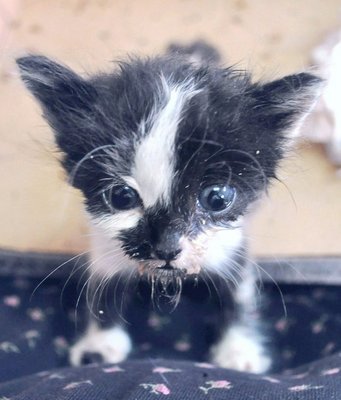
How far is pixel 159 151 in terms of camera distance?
892 mm

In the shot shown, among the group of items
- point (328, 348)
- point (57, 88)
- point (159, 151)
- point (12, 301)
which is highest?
point (57, 88)

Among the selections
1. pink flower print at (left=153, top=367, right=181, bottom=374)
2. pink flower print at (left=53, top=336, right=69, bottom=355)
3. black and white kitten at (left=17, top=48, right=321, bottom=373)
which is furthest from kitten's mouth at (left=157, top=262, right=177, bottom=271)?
pink flower print at (left=53, top=336, right=69, bottom=355)

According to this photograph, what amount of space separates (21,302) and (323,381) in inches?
24.0

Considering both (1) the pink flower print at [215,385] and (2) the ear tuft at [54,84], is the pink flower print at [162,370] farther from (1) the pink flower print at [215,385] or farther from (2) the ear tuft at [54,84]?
(2) the ear tuft at [54,84]

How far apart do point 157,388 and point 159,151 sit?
1.06 feet

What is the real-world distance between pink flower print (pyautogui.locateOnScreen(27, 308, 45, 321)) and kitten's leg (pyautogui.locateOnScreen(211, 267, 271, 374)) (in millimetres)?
333

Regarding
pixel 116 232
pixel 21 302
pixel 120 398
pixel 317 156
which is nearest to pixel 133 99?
pixel 116 232

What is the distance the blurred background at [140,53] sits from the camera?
146 cm

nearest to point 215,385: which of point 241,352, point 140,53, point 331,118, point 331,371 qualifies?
point 331,371

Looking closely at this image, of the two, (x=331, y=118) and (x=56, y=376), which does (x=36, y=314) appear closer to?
(x=56, y=376)

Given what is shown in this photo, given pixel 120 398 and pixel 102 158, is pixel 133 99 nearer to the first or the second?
pixel 102 158

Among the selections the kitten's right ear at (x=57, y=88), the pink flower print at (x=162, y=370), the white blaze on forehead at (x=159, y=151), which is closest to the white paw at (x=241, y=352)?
the pink flower print at (x=162, y=370)

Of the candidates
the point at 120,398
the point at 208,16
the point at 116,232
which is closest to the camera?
the point at 120,398

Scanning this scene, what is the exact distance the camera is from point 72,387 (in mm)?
915
